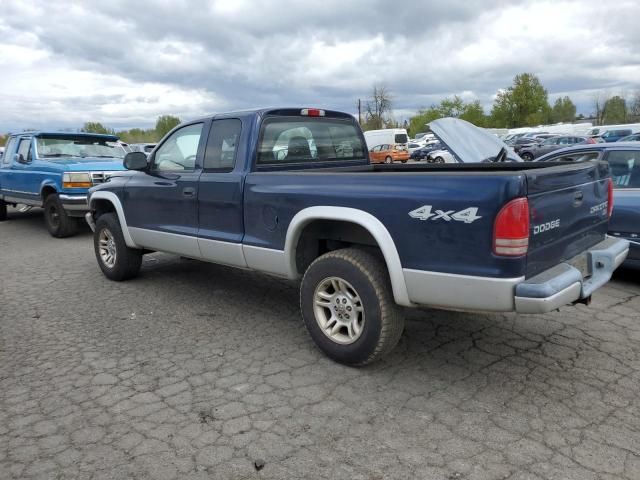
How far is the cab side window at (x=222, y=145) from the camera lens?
447 cm

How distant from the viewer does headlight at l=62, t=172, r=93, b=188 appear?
29.0 ft

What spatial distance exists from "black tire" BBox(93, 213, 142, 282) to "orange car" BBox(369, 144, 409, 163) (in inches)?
1153

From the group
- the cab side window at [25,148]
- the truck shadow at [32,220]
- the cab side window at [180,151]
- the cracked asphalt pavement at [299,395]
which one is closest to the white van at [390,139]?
the truck shadow at [32,220]

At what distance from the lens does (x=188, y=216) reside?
485cm

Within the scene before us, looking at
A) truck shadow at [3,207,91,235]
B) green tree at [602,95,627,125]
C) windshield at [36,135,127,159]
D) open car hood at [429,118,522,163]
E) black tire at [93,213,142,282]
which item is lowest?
truck shadow at [3,207,91,235]

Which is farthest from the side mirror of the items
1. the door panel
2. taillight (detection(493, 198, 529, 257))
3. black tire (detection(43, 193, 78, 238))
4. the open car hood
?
black tire (detection(43, 193, 78, 238))

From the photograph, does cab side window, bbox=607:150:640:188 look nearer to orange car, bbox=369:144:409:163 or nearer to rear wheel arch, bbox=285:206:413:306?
rear wheel arch, bbox=285:206:413:306

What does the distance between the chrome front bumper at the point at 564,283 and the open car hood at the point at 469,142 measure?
1.77m

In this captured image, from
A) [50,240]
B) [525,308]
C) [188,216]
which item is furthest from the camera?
[50,240]

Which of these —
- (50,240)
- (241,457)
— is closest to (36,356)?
(241,457)

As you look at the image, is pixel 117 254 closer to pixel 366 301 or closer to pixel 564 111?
pixel 366 301

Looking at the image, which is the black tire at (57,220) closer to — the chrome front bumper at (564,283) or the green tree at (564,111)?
the chrome front bumper at (564,283)

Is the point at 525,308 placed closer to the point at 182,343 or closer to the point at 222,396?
the point at 222,396

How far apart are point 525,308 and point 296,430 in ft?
4.78
